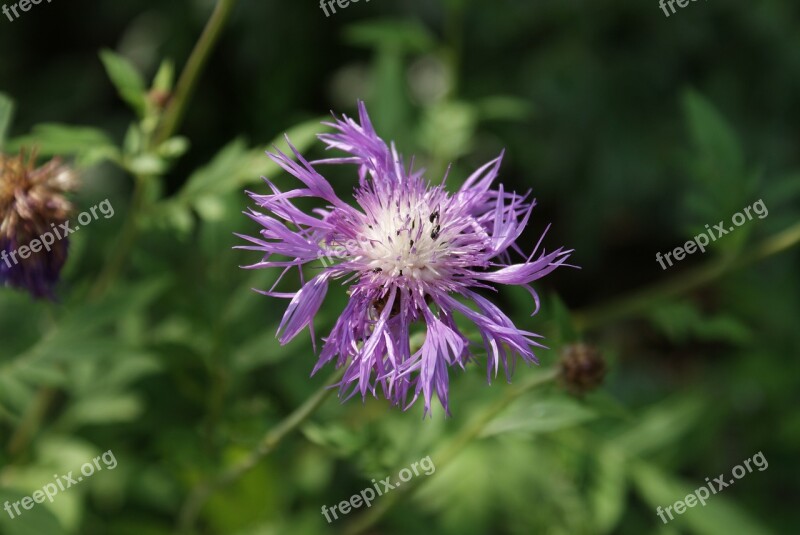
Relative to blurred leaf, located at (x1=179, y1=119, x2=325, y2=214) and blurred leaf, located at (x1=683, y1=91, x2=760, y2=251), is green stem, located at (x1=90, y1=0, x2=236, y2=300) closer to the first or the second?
blurred leaf, located at (x1=179, y1=119, x2=325, y2=214)

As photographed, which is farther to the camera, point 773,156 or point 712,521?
point 773,156

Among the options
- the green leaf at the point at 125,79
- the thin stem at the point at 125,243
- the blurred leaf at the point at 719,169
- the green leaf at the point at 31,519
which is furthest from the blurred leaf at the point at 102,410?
the blurred leaf at the point at 719,169

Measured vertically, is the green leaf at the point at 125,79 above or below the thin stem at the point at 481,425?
above

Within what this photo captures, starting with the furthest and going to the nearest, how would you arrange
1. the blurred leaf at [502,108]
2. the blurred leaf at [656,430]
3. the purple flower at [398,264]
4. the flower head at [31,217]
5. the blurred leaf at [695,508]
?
the blurred leaf at [502,108] < the blurred leaf at [656,430] < the blurred leaf at [695,508] < the flower head at [31,217] < the purple flower at [398,264]

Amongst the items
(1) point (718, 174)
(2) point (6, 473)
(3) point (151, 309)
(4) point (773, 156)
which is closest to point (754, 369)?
(4) point (773, 156)

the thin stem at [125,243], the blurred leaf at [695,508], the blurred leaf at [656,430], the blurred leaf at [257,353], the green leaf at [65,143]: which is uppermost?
the green leaf at [65,143]

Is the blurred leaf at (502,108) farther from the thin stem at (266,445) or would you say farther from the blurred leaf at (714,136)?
the thin stem at (266,445)

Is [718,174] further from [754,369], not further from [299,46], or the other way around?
[299,46]

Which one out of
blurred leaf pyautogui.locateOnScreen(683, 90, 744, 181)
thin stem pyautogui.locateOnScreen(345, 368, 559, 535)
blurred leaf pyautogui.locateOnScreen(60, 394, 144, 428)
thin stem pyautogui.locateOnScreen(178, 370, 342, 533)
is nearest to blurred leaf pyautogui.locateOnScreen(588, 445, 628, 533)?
thin stem pyautogui.locateOnScreen(345, 368, 559, 535)
